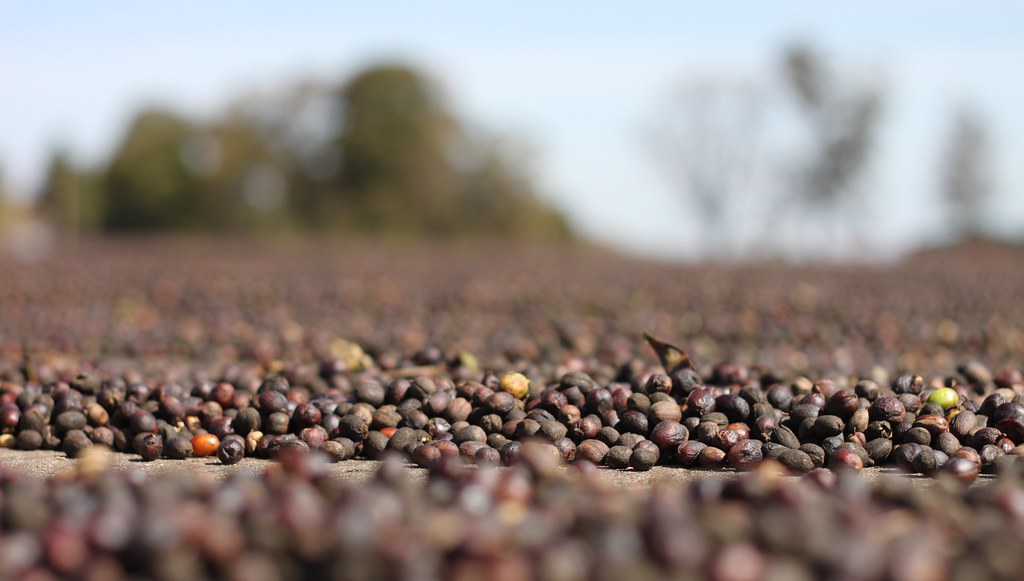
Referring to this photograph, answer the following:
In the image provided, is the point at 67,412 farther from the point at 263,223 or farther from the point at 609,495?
the point at 263,223

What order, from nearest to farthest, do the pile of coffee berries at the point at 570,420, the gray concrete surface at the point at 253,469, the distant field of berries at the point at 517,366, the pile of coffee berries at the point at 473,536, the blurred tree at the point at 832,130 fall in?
the pile of coffee berries at the point at 473,536 → the gray concrete surface at the point at 253,469 → the pile of coffee berries at the point at 570,420 → the distant field of berries at the point at 517,366 → the blurred tree at the point at 832,130

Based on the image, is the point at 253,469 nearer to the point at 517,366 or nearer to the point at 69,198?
the point at 517,366

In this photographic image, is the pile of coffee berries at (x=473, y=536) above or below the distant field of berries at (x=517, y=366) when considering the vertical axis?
above

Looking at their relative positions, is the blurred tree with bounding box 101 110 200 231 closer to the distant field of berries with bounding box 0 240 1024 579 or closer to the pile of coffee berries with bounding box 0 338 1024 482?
the distant field of berries with bounding box 0 240 1024 579

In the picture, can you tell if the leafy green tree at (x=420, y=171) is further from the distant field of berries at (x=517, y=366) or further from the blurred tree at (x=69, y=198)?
the distant field of berries at (x=517, y=366)

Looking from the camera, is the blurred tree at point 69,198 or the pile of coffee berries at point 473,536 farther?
the blurred tree at point 69,198

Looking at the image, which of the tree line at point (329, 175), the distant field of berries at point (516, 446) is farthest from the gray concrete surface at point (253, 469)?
the tree line at point (329, 175)

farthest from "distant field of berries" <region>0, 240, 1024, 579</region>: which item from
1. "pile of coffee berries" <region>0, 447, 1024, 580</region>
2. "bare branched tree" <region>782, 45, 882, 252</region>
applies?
"bare branched tree" <region>782, 45, 882, 252</region>
